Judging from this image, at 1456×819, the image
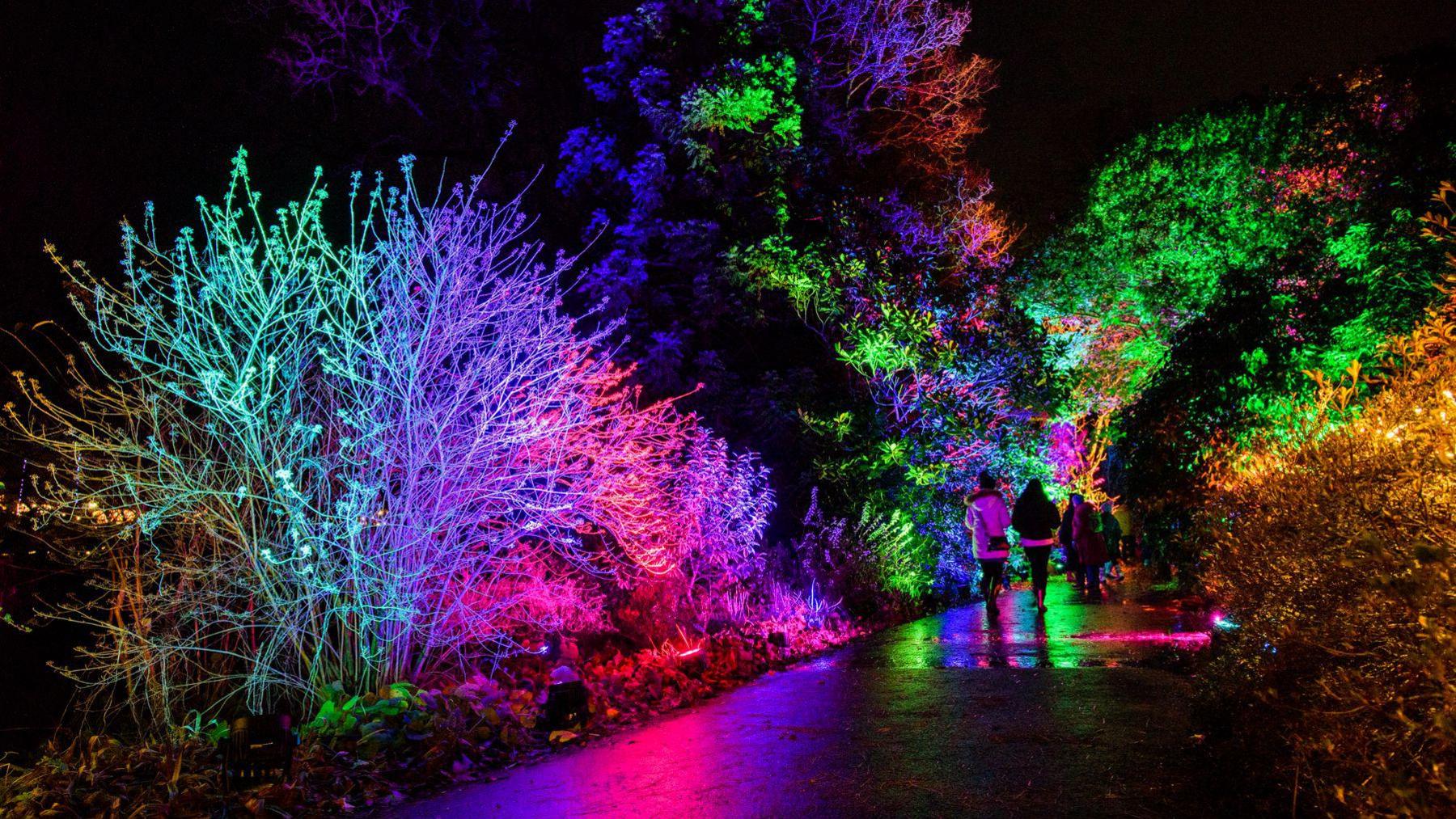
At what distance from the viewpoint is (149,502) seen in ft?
22.1

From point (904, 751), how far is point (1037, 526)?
25.9 feet

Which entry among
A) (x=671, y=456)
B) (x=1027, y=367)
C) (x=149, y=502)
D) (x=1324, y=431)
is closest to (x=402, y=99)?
(x=671, y=456)

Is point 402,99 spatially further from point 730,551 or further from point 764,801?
point 764,801

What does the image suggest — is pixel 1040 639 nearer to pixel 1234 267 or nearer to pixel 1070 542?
pixel 1070 542

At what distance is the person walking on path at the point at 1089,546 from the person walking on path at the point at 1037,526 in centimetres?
383

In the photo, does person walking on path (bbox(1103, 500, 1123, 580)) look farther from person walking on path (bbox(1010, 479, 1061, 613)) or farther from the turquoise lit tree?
the turquoise lit tree

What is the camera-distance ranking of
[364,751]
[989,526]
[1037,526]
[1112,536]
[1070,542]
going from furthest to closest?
[1112,536] → [1070,542] → [989,526] → [1037,526] → [364,751]

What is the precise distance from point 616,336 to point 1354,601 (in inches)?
503

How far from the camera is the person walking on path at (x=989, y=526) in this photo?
13430mm

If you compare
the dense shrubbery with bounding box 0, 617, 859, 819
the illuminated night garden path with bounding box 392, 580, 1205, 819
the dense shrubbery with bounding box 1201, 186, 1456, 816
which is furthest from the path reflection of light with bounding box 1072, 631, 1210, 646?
the dense shrubbery with bounding box 0, 617, 859, 819

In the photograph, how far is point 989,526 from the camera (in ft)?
44.2

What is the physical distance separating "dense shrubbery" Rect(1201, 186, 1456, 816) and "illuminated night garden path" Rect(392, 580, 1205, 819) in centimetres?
63

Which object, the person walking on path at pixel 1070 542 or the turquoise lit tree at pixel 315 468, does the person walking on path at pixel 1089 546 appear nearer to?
the person walking on path at pixel 1070 542

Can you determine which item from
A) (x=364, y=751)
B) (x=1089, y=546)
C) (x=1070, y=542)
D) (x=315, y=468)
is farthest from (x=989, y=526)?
(x=364, y=751)
